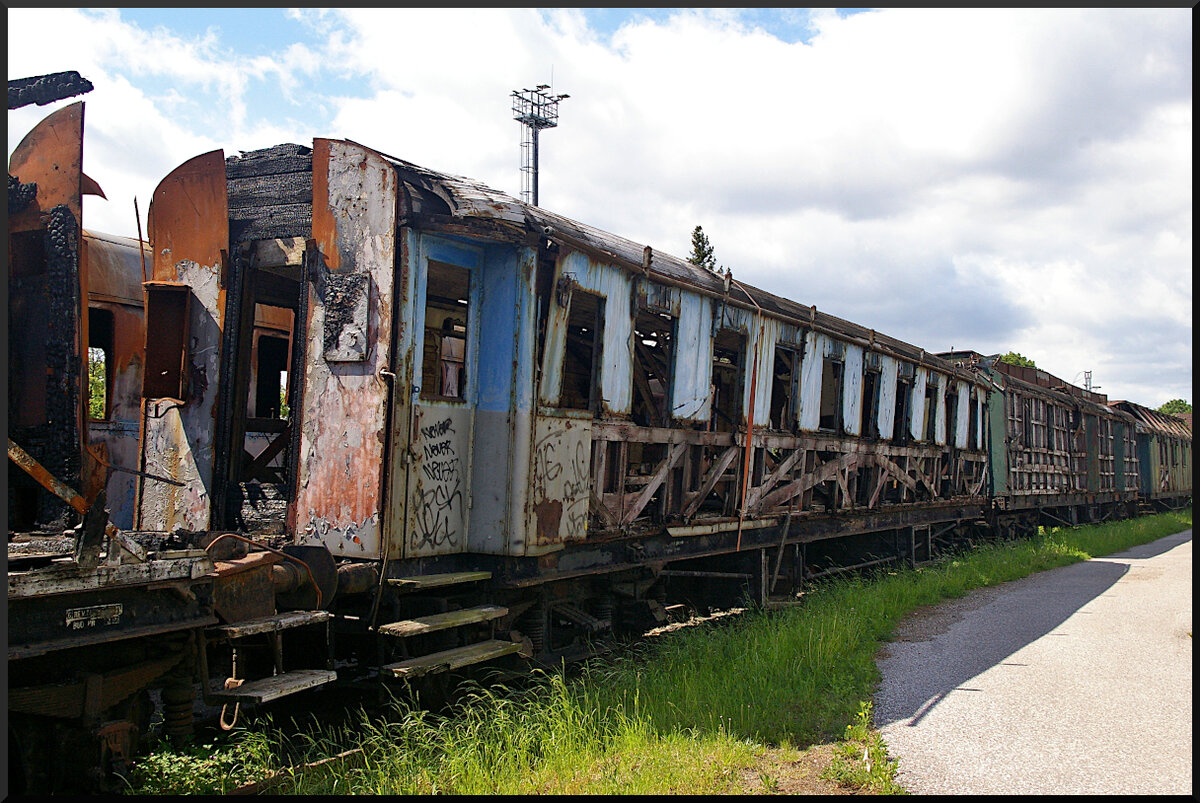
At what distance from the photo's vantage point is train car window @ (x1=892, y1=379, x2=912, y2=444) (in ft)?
43.5

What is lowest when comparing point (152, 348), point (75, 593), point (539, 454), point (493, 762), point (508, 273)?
point (493, 762)

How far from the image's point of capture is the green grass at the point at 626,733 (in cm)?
455

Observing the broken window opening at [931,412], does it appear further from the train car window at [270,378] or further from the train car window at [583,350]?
the train car window at [270,378]

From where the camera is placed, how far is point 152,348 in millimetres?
6617

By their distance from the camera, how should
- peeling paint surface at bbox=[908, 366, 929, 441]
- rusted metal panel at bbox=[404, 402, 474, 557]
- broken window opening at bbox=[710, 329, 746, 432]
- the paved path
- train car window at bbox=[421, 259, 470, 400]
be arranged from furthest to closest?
peeling paint surface at bbox=[908, 366, 929, 441] < broken window opening at bbox=[710, 329, 746, 432] < train car window at bbox=[421, 259, 470, 400] < rusted metal panel at bbox=[404, 402, 474, 557] < the paved path

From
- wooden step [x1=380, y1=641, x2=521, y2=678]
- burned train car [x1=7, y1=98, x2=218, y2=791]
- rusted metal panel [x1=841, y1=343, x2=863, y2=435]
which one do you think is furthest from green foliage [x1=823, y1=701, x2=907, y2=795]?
rusted metal panel [x1=841, y1=343, x2=863, y2=435]

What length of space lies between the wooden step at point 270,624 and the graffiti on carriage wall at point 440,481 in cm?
110

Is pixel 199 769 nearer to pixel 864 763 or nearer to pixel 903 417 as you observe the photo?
pixel 864 763

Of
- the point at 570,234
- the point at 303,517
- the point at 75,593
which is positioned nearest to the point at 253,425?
the point at 303,517

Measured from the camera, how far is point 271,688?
4.53 metres

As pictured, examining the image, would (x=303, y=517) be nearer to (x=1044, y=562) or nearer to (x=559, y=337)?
(x=559, y=337)

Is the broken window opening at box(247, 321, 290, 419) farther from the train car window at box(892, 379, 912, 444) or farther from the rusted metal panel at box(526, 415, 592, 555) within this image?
the train car window at box(892, 379, 912, 444)

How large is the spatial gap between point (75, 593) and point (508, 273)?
3.52m

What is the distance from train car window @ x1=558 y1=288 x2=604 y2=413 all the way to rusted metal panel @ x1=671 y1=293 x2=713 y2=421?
0.82 metres
